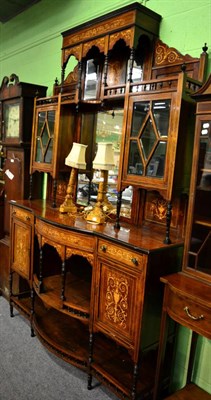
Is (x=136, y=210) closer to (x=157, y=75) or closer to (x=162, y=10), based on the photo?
(x=157, y=75)

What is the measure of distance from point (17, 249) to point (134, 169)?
1556 millimetres

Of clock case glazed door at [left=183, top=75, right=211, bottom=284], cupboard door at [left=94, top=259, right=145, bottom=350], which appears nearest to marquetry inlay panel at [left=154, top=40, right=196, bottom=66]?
clock case glazed door at [left=183, top=75, right=211, bottom=284]

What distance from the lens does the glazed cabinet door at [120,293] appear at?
182cm

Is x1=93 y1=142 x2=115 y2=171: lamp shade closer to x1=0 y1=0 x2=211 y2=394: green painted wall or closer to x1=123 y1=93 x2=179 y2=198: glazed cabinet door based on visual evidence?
x1=123 y1=93 x2=179 y2=198: glazed cabinet door

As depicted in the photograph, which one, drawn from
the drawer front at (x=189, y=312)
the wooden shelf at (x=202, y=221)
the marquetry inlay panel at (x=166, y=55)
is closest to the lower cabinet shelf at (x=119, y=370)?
the drawer front at (x=189, y=312)

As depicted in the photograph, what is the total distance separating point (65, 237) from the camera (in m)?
2.25

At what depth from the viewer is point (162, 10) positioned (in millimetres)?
2215

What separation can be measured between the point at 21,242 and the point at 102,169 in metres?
1.15

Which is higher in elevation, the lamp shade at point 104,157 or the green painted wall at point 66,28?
the green painted wall at point 66,28

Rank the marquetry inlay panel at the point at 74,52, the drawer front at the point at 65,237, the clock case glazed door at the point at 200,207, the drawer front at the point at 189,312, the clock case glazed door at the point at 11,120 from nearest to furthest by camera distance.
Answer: the drawer front at the point at 189,312
the clock case glazed door at the point at 200,207
the drawer front at the point at 65,237
the marquetry inlay panel at the point at 74,52
the clock case glazed door at the point at 11,120

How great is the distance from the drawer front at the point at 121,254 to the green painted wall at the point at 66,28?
0.70m

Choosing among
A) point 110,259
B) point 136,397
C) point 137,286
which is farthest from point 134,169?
point 136,397

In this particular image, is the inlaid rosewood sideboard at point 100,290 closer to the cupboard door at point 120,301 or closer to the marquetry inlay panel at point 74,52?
the cupboard door at point 120,301

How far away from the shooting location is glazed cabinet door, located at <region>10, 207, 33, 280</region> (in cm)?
277
